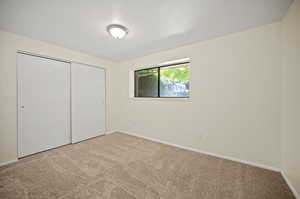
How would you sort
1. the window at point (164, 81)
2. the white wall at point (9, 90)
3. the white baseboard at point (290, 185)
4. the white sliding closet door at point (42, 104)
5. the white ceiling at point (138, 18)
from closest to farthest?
the white baseboard at point (290, 185) < the white ceiling at point (138, 18) < the white wall at point (9, 90) < the white sliding closet door at point (42, 104) < the window at point (164, 81)

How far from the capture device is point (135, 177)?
166 centimetres

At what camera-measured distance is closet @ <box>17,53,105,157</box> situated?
2213 millimetres

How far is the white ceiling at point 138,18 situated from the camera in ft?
4.70

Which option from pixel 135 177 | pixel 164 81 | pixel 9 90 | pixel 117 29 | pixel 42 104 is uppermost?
pixel 117 29

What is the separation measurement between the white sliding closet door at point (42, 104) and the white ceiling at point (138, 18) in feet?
1.86

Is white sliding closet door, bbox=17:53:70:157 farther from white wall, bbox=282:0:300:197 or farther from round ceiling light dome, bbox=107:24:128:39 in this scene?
white wall, bbox=282:0:300:197

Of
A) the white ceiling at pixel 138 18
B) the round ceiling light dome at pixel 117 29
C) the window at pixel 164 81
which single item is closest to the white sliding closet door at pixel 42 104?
the white ceiling at pixel 138 18

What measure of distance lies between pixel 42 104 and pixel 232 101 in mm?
3694

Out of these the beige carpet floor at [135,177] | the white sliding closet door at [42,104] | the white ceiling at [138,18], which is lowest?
the beige carpet floor at [135,177]

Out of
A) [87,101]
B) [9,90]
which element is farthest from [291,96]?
[9,90]

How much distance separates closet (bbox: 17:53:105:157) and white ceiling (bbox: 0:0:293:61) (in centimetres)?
63

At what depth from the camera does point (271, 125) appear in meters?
1.79

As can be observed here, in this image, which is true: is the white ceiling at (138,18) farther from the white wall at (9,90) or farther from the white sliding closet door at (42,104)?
the white sliding closet door at (42,104)

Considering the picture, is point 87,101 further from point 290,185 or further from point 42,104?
point 290,185
